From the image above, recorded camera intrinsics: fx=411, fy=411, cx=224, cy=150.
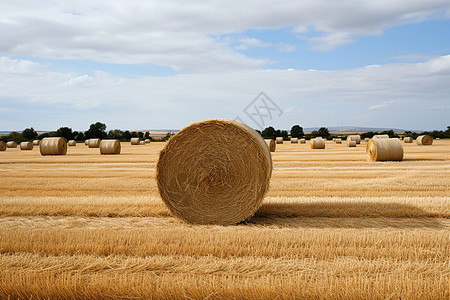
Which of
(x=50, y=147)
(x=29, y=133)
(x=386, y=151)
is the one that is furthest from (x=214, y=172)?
(x=29, y=133)

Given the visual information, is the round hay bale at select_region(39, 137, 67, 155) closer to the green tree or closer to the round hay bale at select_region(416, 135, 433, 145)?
the round hay bale at select_region(416, 135, 433, 145)

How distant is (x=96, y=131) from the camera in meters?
58.4

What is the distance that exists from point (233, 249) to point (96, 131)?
5657cm

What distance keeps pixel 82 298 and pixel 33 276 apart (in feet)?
2.33

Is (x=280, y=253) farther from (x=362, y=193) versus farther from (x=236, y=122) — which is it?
(x=362, y=193)

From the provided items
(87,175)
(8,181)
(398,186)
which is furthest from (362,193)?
(8,181)

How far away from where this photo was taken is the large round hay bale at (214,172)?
700 cm

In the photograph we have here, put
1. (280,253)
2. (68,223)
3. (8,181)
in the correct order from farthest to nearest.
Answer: (8,181), (68,223), (280,253)

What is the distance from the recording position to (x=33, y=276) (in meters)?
4.17

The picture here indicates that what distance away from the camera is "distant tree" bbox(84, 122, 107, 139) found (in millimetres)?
56438

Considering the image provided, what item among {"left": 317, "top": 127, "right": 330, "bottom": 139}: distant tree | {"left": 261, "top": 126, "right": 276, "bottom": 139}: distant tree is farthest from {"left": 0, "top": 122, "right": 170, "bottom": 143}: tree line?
{"left": 317, "top": 127, "right": 330, "bottom": 139}: distant tree

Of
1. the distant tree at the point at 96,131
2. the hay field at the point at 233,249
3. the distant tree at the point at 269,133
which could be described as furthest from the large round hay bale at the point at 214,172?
the distant tree at the point at 96,131

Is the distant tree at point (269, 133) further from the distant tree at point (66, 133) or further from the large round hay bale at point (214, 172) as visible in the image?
the large round hay bale at point (214, 172)

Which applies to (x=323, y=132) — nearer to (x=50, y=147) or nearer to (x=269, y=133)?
(x=269, y=133)
